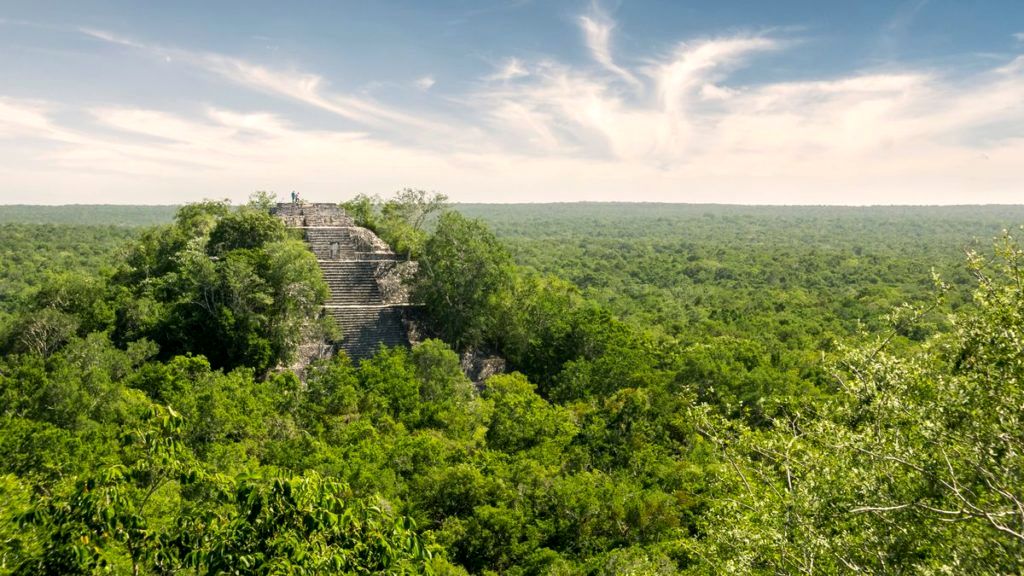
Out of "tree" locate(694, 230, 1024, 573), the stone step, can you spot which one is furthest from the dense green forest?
the stone step

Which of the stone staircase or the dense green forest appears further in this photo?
the stone staircase

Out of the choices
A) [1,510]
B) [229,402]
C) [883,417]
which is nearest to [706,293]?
[229,402]

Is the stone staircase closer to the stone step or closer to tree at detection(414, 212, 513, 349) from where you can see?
the stone step

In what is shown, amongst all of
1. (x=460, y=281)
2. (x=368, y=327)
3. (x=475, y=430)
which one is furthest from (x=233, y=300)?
(x=475, y=430)

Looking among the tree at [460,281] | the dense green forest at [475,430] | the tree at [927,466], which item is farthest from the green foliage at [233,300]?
→ the tree at [927,466]

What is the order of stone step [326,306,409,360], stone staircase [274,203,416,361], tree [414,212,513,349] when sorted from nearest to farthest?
stone step [326,306,409,360]
tree [414,212,513,349]
stone staircase [274,203,416,361]

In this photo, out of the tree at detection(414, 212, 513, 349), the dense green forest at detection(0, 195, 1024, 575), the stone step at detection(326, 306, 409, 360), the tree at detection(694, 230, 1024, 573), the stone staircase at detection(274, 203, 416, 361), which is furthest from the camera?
the stone staircase at detection(274, 203, 416, 361)

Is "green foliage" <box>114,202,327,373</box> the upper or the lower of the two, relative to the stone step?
Answer: upper

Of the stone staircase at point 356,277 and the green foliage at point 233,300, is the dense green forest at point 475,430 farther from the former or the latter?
the stone staircase at point 356,277

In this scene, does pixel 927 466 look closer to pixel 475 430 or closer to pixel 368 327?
pixel 475 430
